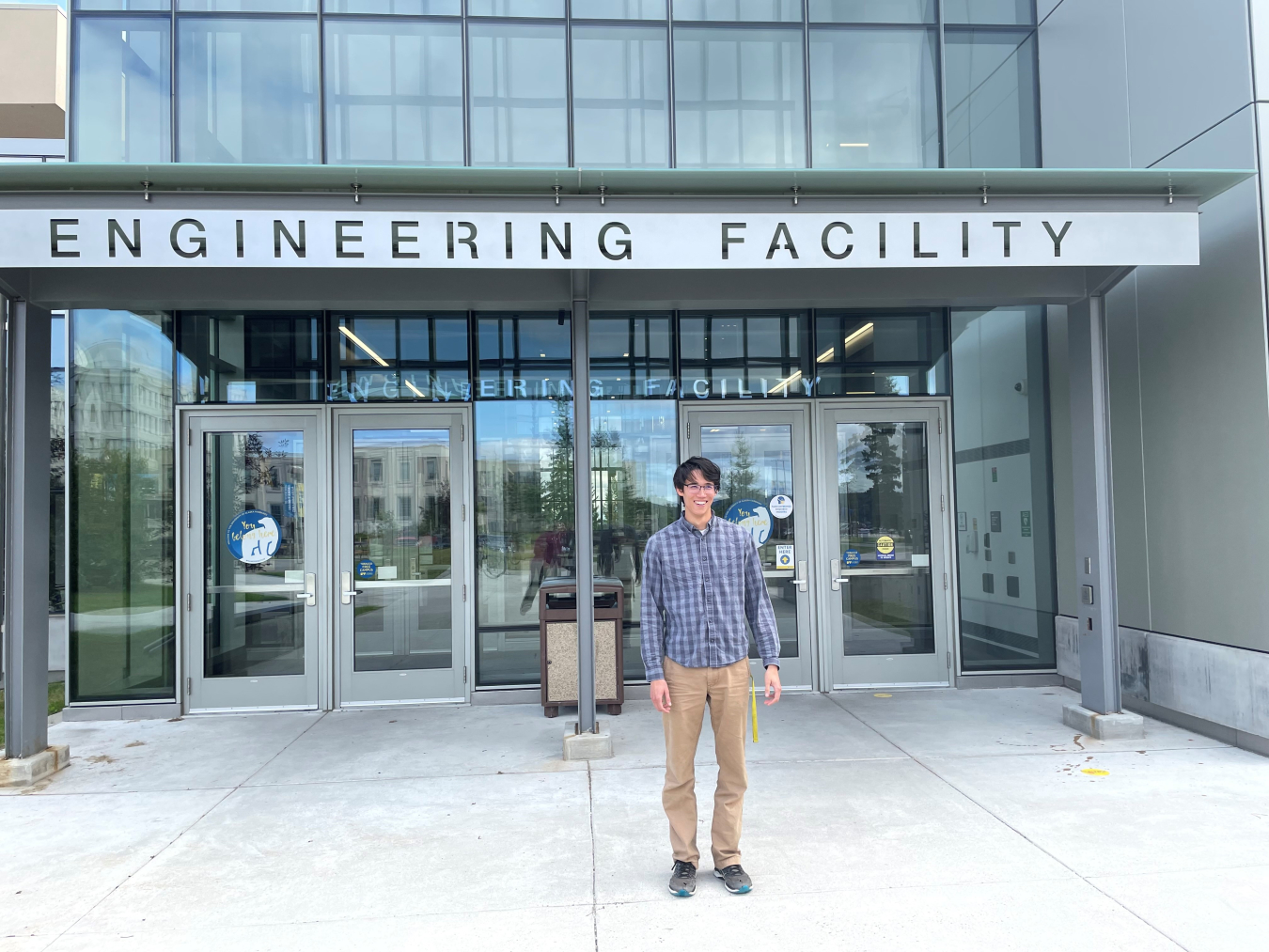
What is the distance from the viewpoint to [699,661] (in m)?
3.86

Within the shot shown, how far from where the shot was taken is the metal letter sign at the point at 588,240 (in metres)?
5.09

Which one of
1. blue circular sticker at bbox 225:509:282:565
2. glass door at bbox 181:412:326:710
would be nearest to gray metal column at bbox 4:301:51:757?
glass door at bbox 181:412:326:710

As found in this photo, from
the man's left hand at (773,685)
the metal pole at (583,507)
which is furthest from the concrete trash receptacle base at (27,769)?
the man's left hand at (773,685)

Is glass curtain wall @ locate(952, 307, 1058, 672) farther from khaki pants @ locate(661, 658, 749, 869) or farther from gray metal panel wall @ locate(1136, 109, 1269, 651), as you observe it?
khaki pants @ locate(661, 658, 749, 869)

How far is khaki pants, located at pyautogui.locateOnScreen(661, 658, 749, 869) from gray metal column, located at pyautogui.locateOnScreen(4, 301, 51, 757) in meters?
4.54

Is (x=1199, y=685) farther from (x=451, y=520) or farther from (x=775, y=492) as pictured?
(x=451, y=520)

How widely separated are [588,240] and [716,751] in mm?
3194

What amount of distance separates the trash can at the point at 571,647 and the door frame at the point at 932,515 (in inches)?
79.6

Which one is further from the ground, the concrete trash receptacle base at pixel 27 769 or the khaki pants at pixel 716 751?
the khaki pants at pixel 716 751

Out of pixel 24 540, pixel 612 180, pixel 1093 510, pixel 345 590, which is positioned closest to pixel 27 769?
pixel 24 540

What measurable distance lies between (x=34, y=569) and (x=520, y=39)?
5.98 meters

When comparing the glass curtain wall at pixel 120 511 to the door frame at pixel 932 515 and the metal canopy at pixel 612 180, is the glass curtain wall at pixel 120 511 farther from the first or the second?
the door frame at pixel 932 515

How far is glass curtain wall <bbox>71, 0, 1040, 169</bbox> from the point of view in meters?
7.66

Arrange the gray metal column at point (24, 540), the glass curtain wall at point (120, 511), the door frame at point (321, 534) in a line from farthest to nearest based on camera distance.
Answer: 1. the door frame at point (321, 534)
2. the glass curtain wall at point (120, 511)
3. the gray metal column at point (24, 540)
